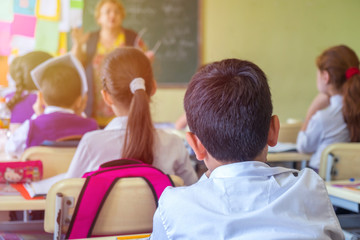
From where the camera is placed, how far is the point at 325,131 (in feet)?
9.56

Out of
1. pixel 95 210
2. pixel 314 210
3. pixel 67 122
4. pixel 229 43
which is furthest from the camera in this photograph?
pixel 229 43

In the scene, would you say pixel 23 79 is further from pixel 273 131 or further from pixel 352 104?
pixel 273 131

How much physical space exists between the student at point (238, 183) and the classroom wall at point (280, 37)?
13.7 feet

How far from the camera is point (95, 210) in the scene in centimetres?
129

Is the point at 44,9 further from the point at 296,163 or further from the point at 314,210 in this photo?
the point at 314,210

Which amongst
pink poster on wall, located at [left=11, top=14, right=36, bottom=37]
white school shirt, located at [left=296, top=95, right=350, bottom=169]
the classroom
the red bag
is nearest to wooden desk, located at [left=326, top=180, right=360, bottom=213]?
white school shirt, located at [left=296, top=95, right=350, bottom=169]

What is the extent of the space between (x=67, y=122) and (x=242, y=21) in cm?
340

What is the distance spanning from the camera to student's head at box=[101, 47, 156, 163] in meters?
1.72

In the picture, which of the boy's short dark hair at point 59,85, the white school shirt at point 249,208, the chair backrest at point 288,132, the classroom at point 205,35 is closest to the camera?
the white school shirt at point 249,208

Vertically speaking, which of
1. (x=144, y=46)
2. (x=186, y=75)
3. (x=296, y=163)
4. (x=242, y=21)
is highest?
(x=242, y=21)

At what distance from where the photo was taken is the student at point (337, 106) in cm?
283

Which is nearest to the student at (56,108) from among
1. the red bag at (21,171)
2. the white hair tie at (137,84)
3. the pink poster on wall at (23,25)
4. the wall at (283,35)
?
the red bag at (21,171)

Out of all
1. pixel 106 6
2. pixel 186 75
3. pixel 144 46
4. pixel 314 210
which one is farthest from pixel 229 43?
pixel 314 210

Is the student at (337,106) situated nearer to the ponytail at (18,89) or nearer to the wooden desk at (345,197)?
the wooden desk at (345,197)
